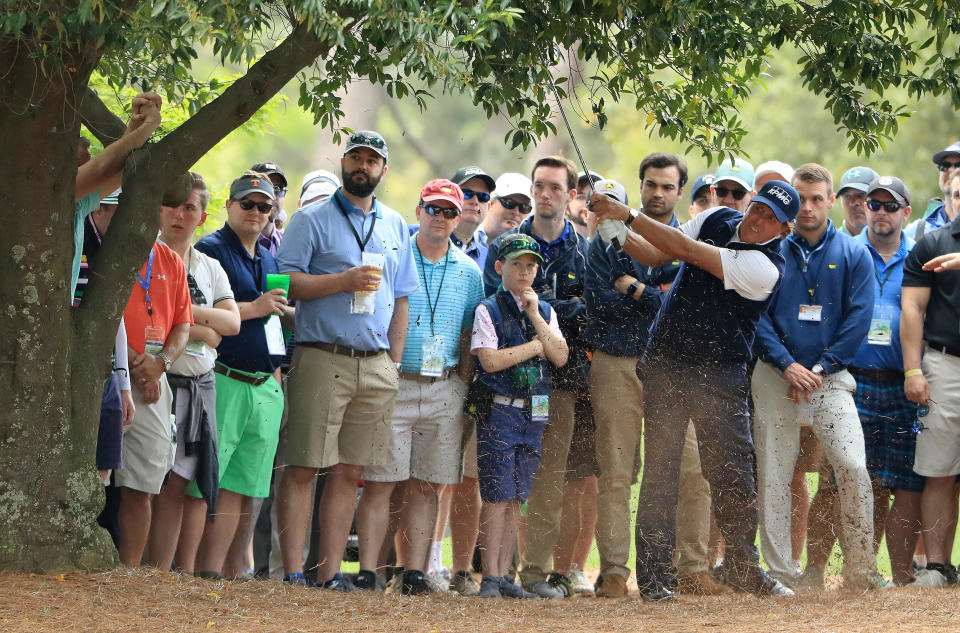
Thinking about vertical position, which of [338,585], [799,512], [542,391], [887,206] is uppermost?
[887,206]

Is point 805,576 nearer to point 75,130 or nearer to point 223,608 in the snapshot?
point 223,608

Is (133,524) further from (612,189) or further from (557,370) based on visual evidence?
(612,189)

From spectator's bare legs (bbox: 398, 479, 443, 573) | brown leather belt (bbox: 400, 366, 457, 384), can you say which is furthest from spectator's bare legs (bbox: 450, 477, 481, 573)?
brown leather belt (bbox: 400, 366, 457, 384)

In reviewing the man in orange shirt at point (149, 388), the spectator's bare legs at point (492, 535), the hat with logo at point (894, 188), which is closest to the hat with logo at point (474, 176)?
the spectator's bare legs at point (492, 535)

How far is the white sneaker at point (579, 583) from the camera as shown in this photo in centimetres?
819

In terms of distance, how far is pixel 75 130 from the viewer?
6.04 meters

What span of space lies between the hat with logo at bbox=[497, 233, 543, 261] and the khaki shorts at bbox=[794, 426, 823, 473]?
7.54 ft

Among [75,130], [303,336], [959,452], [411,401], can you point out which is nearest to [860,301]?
[959,452]

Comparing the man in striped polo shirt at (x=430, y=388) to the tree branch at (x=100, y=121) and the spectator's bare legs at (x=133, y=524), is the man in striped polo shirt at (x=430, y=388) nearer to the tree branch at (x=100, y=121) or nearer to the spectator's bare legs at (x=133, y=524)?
the spectator's bare legs at (x=133, y=524)

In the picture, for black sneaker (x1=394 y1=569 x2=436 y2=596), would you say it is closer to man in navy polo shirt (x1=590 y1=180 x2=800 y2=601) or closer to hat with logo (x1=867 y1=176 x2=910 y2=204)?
man in navy polo shirt (x1=590 y1=180 x2=800 y2=601)

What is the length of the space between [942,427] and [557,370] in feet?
8.54

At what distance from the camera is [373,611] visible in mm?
6141

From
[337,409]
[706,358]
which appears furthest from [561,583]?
[337,409]

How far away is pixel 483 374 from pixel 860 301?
8.12 ft
